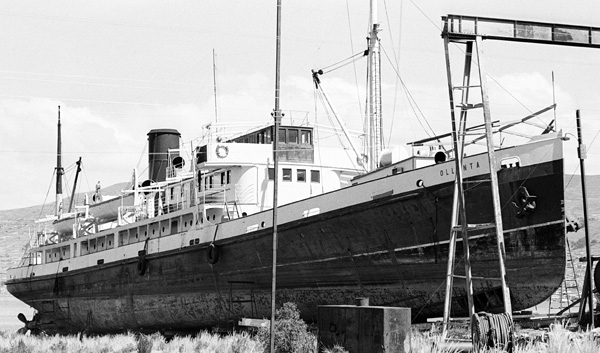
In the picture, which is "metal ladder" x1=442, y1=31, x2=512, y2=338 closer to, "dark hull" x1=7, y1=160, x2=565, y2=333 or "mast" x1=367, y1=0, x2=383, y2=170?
"dark hull" x1=7, y1=160, x2=565, y2=333

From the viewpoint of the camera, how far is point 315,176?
29812mm

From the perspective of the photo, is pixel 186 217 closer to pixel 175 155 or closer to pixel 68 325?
pixel 175 155

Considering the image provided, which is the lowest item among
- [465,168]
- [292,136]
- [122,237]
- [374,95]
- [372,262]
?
[372,262]

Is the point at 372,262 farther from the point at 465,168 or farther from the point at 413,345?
the point at 413,345

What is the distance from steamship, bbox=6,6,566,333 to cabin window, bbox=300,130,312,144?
35 millimetres

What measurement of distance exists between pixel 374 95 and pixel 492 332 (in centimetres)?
1343

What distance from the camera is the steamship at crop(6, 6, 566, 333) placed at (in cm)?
2145

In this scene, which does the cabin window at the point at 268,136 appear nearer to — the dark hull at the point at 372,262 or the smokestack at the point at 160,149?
the dark hull at the point at 372,262

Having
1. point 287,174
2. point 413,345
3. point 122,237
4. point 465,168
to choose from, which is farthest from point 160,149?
point 413,345

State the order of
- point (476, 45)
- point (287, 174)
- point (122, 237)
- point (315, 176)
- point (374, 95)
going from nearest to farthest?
1. point (476, 45)
2. point (374, 95)
3. point (287, 174)
4. point (315, 176)
5. point (122, 237)

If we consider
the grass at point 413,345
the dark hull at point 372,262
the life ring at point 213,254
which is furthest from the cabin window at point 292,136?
the grass at point 413,345

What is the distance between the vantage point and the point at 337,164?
30375mm

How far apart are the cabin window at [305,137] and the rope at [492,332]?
15562 millimetres

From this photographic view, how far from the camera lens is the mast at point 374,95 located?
88.9 feet
